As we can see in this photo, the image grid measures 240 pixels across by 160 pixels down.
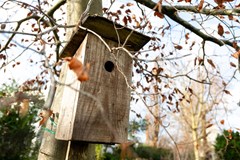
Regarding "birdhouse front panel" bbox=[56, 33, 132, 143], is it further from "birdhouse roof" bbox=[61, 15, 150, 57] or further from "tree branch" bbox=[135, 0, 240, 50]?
"tree branch" bbox=[135, 0, 240, 50]

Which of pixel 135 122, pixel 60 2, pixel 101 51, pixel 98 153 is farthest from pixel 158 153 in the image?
pixel 101 51

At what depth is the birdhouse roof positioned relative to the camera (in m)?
2.19

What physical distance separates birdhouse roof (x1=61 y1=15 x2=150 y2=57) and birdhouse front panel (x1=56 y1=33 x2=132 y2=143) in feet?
0.25

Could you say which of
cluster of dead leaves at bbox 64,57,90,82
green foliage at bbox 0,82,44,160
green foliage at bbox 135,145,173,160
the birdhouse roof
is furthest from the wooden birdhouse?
green foliage at bbox 135,145,173,160

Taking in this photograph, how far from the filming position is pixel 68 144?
2146mm

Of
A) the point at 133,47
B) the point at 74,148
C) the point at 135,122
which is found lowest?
the point at 74,148

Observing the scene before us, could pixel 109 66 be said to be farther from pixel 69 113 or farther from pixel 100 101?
pixel 69 113

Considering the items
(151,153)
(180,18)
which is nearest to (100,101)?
(180,18)

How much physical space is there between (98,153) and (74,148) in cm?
828

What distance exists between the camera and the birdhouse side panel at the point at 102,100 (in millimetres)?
1972

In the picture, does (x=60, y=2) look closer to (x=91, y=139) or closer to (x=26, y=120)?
(x=91, y=139)

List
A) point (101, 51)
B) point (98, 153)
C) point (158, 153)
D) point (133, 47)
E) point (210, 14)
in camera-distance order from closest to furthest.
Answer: point (101, 51)
point (133, 47)
point (210, 14)
point (98, 153)
point (158, 153)

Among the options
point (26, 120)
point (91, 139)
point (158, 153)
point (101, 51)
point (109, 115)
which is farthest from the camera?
point (158, 153)

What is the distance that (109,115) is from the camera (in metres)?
2.09
